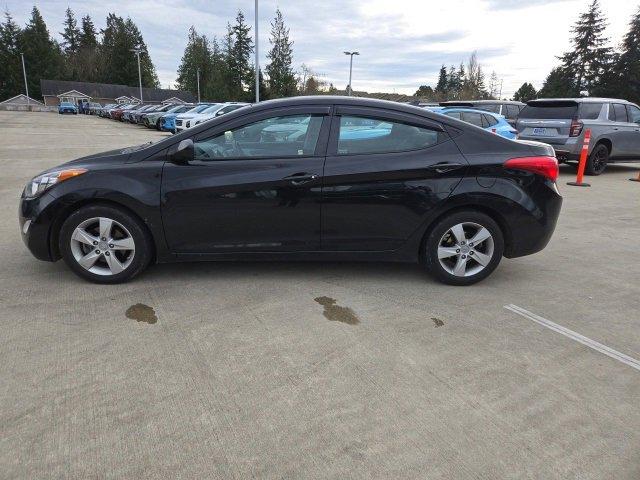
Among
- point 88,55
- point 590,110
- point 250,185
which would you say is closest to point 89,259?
point 250,185

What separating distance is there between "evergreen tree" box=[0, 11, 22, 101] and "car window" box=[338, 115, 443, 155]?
106 metres

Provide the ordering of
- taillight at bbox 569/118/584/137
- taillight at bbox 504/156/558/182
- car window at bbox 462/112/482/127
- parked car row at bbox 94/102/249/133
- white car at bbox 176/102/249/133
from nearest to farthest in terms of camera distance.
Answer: taillight at bbox 504/156/558/182, taillight at bbox 569/118/584/137, car window at bbox 462/112/482/127, white car at bbox 176/102/249/133, parked car row at bbox 94/102/249/133

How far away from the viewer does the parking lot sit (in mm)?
2221

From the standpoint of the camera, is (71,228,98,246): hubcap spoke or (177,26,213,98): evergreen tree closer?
(71,228,98,246): hubcap spoke

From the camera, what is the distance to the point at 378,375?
2893 mm

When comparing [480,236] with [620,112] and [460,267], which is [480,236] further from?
[620,112]

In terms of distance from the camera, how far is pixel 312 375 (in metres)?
2.87

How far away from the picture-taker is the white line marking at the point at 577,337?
3.14 metres

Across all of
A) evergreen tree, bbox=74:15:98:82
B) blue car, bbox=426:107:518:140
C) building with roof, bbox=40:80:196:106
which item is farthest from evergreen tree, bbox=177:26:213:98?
blue car, bbox=426:107:518:140

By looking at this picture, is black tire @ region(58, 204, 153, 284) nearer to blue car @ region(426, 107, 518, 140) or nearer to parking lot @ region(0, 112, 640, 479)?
parking lot @ region(0, 112, 640, 479)

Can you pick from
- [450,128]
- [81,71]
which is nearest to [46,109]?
[81,71]

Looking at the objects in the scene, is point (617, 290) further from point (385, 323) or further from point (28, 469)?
point (28, 469)

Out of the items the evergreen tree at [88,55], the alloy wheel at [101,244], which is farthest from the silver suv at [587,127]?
the evergreen tree at [88,55]

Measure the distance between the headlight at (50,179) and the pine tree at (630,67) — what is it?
202ft
